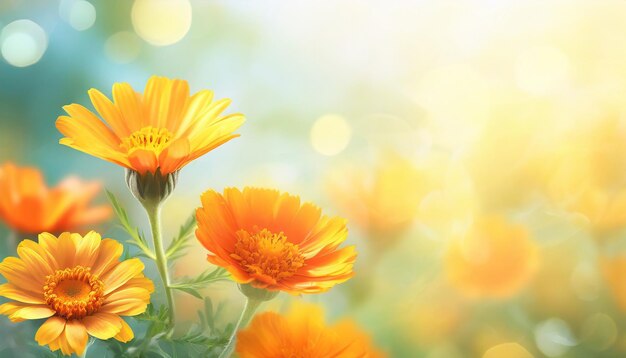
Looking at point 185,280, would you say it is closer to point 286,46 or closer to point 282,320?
point 282,320

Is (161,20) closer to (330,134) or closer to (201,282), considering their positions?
(330,134)

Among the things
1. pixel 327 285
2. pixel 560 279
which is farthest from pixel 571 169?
pixel 327 285

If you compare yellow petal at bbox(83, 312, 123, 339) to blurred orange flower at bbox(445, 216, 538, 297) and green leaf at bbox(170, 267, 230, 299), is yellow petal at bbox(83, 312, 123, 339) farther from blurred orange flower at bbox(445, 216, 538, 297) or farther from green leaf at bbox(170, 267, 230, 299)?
blurred orange flower at bbox(445, 216, 538, 297)

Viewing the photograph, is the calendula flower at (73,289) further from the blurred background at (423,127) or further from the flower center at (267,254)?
the blurred background at (423,127)

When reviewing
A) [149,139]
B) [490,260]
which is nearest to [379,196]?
[490,260]

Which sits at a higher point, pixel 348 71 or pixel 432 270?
pixel 348 71

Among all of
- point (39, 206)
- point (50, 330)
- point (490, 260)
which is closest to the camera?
point (50, 330)

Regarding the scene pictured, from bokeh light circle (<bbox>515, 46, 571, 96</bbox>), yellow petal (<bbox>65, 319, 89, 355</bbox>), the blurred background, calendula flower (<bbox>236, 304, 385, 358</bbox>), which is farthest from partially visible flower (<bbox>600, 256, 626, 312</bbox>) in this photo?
yellow petal (<bbox>65, 319, 89, 355</bbox>)
